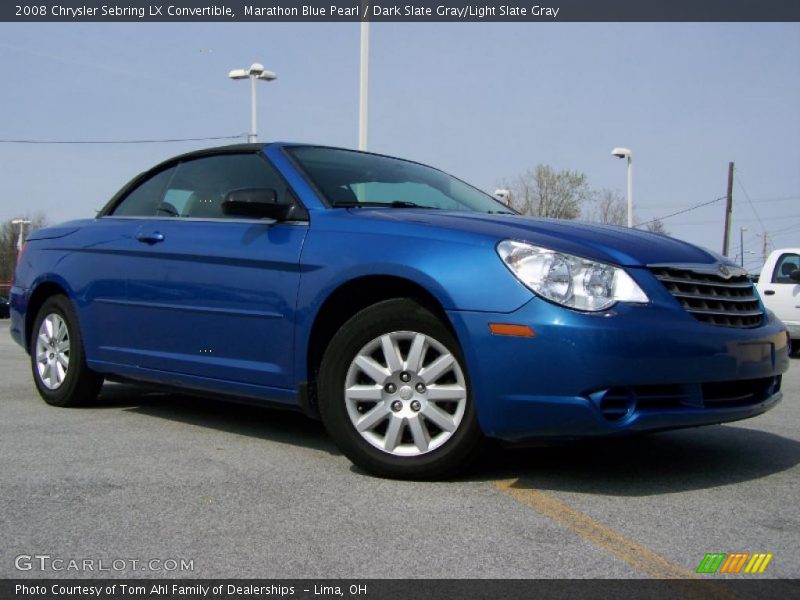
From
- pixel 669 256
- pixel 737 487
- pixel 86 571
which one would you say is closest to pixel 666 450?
pixel 737 487

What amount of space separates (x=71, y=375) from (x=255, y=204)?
7.20 feet

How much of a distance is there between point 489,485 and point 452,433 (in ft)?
0.91

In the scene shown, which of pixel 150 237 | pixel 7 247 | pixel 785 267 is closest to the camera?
pixel 150 237

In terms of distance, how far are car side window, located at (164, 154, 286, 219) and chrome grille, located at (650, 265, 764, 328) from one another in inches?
79.8

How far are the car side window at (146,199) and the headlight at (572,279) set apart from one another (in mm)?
2630

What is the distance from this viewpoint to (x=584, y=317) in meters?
3.64

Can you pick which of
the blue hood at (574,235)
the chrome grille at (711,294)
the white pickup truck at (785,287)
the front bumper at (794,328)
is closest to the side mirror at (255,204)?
the blue hood at (574,235)

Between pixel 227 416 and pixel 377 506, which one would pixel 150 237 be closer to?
pixel 227 416

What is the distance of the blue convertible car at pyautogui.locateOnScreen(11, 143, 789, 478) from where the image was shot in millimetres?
3691

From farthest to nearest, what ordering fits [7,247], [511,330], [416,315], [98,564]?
[7,247]
[416,315]
[511,330]
[98,564]

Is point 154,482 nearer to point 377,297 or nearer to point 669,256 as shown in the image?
point 377,297

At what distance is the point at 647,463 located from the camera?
441 centimetres

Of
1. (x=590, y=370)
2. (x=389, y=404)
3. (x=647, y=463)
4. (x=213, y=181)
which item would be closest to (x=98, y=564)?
(x=389, y=404)

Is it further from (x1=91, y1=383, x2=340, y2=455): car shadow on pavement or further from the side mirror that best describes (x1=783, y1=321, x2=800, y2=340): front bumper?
the side mirror
